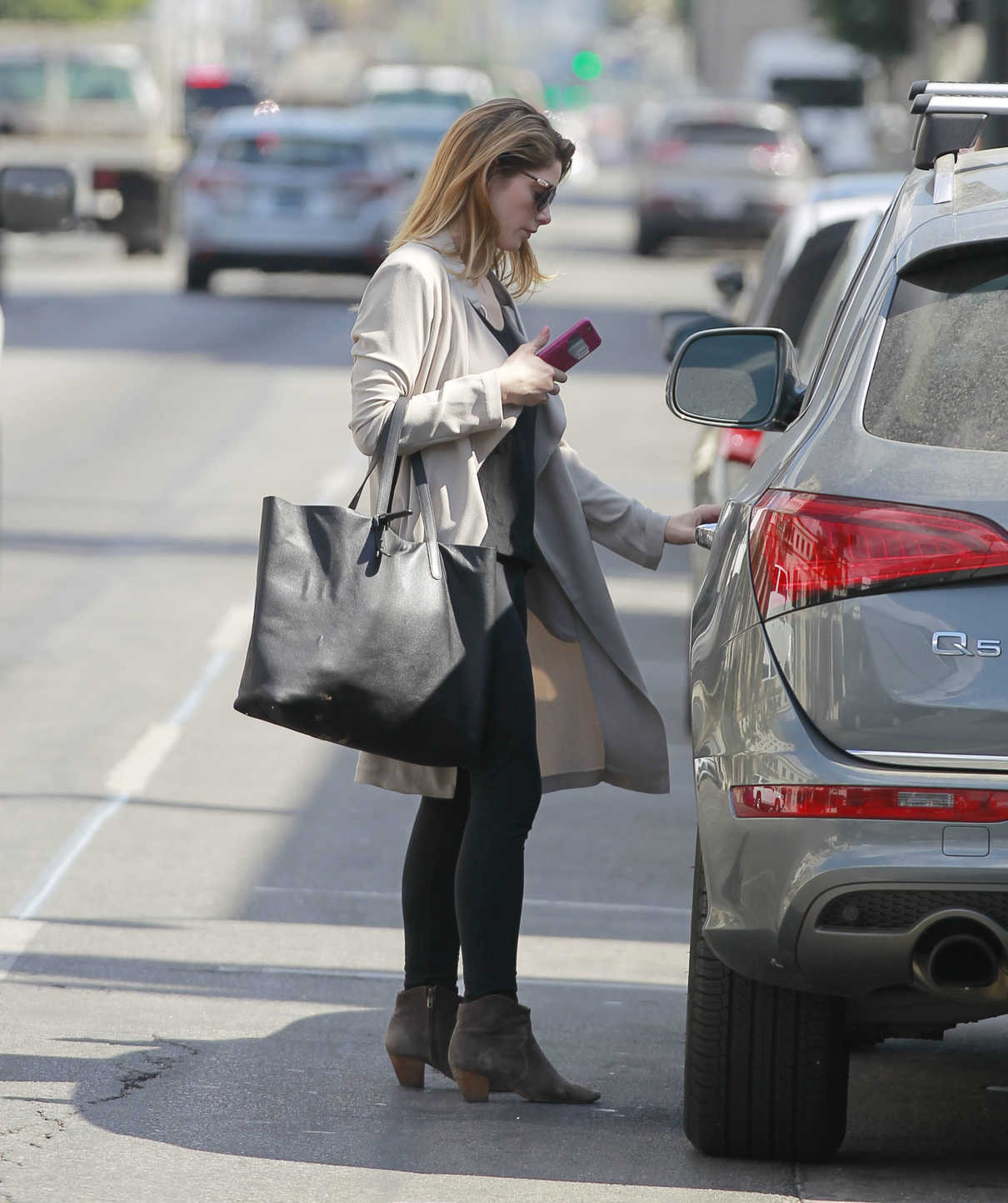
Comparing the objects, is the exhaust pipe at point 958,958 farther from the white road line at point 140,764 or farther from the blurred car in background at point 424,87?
the blurred car in background at point 424,87

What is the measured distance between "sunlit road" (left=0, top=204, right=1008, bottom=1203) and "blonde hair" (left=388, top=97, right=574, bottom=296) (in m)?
1.63

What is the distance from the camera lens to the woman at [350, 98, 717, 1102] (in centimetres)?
467

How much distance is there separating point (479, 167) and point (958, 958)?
176 centimetres

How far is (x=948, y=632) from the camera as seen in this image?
384cm

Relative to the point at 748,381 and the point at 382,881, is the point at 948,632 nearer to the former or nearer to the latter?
the point at 748,381

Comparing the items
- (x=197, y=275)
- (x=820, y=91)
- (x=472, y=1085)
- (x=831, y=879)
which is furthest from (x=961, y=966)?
(x=820, y=91)

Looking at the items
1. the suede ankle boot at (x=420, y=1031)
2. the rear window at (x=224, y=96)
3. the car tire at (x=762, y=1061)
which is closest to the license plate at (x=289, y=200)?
the suede ankle boot at (x=420, y=1031)

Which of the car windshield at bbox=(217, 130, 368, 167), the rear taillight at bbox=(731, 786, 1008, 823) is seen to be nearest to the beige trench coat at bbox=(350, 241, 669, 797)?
the rear taillight at bbox=(731, 786, 1008, 823)

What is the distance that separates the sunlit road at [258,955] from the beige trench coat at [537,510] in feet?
2.17

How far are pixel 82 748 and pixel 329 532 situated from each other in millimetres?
3808

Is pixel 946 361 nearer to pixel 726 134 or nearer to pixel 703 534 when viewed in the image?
pixel 703 534

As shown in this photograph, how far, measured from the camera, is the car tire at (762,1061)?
4266 mm

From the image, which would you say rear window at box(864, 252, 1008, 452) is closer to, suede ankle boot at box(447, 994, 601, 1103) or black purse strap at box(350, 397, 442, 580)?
black purse strap at box(350, 397, 442, 580)

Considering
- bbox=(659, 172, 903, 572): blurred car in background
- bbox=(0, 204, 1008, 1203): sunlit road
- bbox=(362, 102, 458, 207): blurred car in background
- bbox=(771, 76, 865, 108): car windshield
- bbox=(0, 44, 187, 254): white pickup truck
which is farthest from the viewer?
bbox=(771, 76, 865, 108): car windshield
